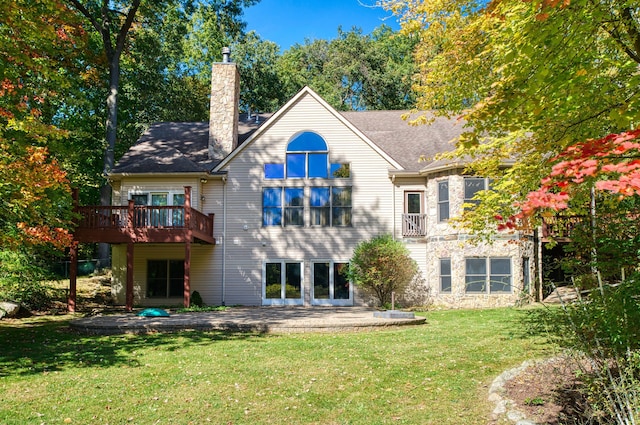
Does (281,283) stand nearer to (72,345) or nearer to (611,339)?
(72,345)

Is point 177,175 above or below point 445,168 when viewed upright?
below

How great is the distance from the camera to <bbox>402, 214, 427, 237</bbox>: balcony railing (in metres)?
20.5

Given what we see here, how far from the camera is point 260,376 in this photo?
28.3 ft

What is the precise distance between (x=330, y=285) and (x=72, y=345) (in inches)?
420

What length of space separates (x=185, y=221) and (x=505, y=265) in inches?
444

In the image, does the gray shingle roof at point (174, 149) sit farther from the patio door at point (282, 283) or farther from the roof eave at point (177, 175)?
the patio door at point (282, 283)

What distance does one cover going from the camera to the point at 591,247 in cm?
676

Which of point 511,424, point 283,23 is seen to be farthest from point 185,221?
point 283,23

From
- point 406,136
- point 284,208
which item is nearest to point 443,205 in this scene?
point 406,136

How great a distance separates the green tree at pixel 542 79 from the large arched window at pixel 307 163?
1076 centimetres

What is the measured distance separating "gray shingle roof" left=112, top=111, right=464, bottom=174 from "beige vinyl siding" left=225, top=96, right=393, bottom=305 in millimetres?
1321

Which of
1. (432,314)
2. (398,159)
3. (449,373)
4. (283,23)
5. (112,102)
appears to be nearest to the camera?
(449,373)

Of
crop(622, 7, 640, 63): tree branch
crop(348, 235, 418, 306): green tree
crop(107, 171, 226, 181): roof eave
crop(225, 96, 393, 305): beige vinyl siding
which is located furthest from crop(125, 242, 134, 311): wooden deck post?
crop(622, 7, 640, 63): tree branch

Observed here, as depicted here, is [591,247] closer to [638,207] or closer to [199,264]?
[638,207]
